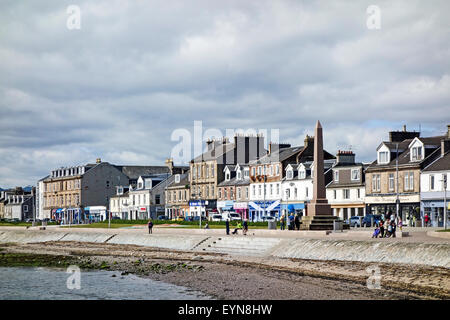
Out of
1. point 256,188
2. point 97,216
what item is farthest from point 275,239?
point 97,216

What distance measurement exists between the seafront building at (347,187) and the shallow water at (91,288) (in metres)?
50.8

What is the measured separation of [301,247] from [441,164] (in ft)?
119

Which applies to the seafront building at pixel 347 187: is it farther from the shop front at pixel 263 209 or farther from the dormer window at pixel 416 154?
the shop front at pixel 263 209

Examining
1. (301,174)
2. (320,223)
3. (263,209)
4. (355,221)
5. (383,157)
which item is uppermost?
(383,157)

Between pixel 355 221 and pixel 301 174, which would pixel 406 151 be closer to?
pixel 355 221

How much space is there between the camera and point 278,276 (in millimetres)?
34281

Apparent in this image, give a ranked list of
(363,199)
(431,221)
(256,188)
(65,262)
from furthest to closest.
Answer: (256,188) → (363,199) → (431,221) → (65,262)

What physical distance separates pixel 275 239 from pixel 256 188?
175 ft

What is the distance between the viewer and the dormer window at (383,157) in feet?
271

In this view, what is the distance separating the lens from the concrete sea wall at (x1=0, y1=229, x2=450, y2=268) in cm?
3475

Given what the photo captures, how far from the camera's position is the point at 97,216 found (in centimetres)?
13825

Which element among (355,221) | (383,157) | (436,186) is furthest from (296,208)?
(436,186)

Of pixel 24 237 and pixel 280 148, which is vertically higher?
pixel 280 148
